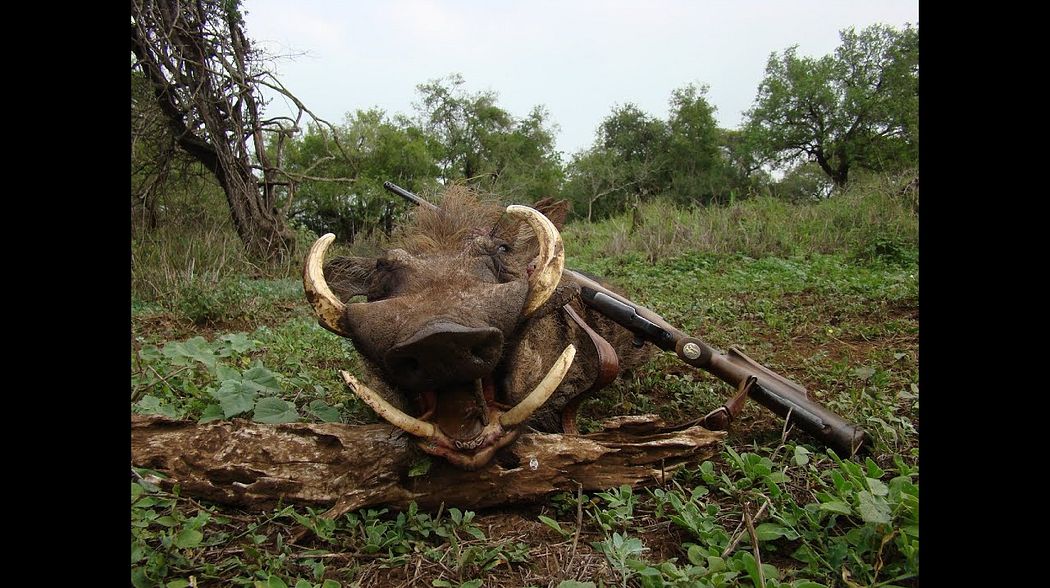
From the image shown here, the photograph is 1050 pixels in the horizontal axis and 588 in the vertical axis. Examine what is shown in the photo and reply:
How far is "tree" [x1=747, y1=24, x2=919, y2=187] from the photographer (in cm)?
2708

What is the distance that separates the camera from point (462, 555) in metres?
1.47

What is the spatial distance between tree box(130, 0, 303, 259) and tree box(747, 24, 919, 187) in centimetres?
2732

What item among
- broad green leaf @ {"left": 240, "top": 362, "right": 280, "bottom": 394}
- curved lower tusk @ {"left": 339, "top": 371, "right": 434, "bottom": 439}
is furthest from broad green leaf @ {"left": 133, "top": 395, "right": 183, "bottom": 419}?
curved lower tusk @ {"left": 339, "top": 371, "right": 434, "bottom": 439}

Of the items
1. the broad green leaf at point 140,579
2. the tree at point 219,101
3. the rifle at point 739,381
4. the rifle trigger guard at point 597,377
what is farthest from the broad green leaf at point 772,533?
the tree at point 219,101

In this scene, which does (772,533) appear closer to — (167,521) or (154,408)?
(167,521)

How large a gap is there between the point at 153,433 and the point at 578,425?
1803 millimetres

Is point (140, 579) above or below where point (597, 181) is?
below

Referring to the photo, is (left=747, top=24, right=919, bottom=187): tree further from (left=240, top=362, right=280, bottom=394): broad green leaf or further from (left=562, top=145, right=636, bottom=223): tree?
(left=240, top=362, right=280, bottom=394): broad green leaf

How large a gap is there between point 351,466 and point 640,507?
101 cm

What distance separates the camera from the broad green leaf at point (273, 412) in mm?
2133

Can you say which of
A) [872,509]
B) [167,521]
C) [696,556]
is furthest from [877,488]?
[167,521]

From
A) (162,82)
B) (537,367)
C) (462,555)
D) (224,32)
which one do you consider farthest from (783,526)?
(224,32)

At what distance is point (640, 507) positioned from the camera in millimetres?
1826
